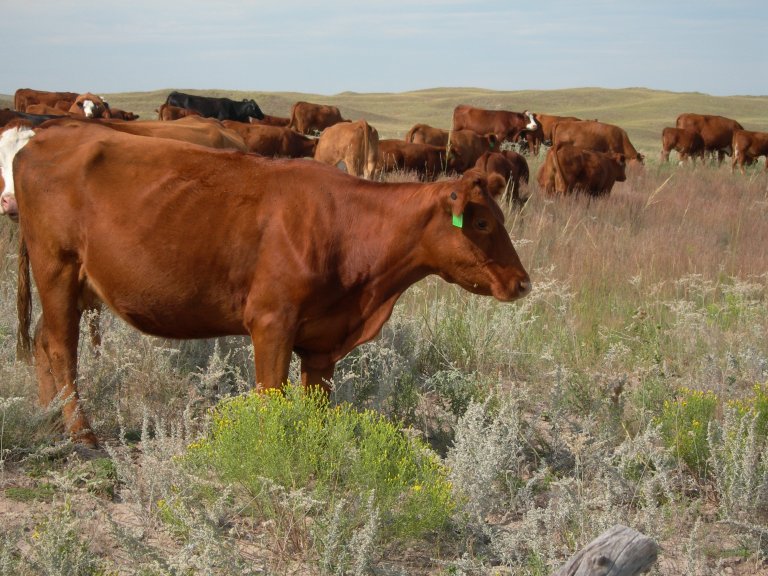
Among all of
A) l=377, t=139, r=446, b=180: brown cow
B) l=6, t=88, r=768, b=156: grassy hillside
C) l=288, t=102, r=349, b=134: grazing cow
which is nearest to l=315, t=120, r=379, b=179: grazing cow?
l=377, t=139, r=446, b=180: brown cow

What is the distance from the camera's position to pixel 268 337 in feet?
15.2

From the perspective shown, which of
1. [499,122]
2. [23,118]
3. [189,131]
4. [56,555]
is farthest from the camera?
[499,122]

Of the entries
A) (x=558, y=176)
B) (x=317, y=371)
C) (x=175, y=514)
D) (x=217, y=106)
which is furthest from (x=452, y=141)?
(x=175, y=514)

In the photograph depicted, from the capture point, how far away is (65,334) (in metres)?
5.21

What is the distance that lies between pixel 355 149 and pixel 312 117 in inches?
1005

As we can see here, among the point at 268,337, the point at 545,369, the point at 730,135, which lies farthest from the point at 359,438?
the point at 730,135

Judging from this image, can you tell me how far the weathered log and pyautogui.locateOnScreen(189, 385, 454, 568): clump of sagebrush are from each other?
1015mm

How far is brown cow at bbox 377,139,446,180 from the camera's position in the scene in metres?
17.9

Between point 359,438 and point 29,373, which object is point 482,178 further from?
point 29,373

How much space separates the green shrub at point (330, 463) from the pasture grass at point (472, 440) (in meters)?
0.05

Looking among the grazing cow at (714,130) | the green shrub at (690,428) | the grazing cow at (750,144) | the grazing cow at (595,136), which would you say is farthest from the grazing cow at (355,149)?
the grazing cow at (714,130)

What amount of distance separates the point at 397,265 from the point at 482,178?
0.62 m

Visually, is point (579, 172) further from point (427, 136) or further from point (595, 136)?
point (595, 136)

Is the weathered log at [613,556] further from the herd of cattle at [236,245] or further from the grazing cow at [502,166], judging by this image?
the grazing cow at [502,166]
